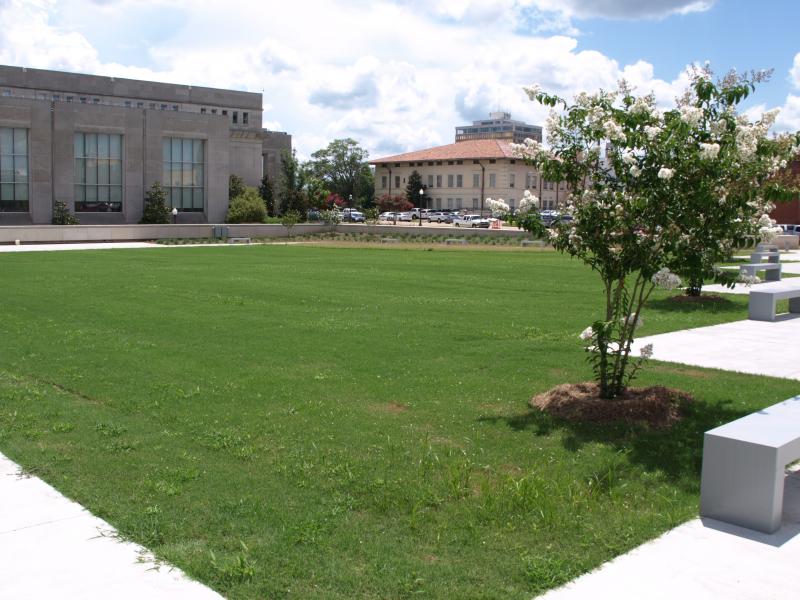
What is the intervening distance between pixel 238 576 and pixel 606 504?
9.73 ft

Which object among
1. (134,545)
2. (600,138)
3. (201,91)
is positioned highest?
(201,91)

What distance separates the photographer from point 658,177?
8086mm

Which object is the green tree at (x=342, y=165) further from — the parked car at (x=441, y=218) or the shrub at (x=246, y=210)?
the shrub at (x=246, y=210)

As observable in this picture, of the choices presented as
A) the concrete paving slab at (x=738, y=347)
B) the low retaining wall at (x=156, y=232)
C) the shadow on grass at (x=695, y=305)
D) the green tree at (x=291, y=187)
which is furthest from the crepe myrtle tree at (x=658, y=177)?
the green tree at (x=291, y=187)

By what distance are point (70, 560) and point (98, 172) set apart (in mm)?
59826

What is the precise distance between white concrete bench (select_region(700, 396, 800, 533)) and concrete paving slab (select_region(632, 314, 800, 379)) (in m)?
5.74

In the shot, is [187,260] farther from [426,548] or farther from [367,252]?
[426,548]

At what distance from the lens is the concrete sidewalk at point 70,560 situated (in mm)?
4828

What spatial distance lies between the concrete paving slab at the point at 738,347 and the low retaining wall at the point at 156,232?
4088 centimetres

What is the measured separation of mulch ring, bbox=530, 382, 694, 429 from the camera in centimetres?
865

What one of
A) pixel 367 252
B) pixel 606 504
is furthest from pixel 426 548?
pixel 367 252

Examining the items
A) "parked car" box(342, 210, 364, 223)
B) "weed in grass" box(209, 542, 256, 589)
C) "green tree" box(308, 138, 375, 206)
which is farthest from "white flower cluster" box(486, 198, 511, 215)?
"green tree" box(308, 138, 375, 206)

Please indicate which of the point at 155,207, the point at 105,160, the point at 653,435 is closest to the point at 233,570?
the point at 653,435

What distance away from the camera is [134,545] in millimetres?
5500
